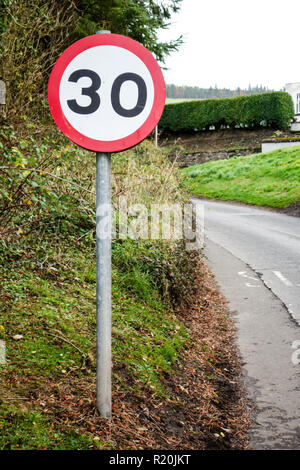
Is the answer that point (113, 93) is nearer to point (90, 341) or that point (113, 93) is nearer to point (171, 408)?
point (90, 341)

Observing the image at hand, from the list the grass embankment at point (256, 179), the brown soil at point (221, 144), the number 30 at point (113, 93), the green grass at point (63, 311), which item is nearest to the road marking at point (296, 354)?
the green grass at point (63, 311)

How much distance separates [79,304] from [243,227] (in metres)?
11.5

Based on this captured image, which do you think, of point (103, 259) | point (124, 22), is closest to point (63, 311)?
point (103, 259)

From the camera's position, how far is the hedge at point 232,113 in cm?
3856

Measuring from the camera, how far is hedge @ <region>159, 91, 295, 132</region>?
38.6 m

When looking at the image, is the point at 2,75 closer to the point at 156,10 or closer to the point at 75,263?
the point at 75,263

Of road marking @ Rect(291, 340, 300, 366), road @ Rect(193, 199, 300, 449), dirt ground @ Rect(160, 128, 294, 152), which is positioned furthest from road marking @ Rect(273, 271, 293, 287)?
dirt ground @ Rect(160, 128, 294, 152)

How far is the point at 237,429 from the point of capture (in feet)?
13.2

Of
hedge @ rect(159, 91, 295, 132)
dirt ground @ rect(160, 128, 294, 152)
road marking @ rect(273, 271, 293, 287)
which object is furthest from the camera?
dirt ground @ rect(160, 128, 294, 152)

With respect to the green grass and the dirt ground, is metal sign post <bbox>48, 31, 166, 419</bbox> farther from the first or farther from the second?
the dirt ground

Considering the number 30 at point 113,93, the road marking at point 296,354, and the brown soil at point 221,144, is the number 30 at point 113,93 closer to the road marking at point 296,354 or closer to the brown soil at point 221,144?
the road marking at point 296,354

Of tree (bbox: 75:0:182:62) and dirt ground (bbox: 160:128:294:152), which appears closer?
tree (bbox: 75:0:182:62)

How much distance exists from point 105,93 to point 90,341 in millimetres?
2435
